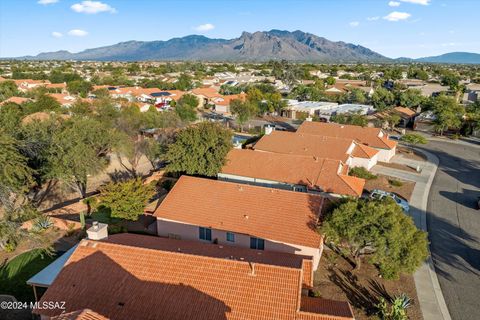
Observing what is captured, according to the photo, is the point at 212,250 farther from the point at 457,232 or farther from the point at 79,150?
the point at 457,232

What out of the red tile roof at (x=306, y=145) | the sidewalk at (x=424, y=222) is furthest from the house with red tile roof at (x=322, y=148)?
the sidewalk at (x=424, y=222)

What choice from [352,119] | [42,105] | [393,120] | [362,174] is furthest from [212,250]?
[393,120]

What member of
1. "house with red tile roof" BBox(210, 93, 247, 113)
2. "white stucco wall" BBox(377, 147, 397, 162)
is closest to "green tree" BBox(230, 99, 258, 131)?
"house with red tile roof" BBox(210, 93, 247, 113)

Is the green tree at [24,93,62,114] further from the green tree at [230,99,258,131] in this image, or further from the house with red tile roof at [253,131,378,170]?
the house with red tile roof at [253,131,378,170]

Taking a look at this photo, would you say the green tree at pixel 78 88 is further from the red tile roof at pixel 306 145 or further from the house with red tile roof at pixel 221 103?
the red tile roof at pixel 306 145

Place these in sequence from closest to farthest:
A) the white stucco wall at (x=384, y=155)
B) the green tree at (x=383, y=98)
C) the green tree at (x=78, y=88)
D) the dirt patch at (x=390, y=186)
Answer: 1. the dirt patch at (x=390, y=186)
2. the white stucco wall at (x=384, y=155)
3. the green tree at (x=383, y=98)
4. the green tree at (x=78, y=88)
